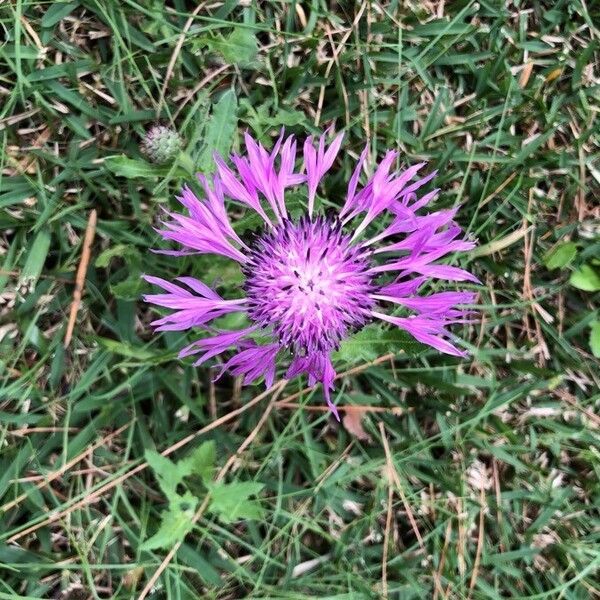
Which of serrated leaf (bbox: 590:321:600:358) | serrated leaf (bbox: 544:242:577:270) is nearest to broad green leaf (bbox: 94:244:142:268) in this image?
serrated leaf (bbox: 544:242:577:270)

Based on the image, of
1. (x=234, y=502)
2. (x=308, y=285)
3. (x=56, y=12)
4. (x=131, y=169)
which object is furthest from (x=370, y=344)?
(x=56, y=12)

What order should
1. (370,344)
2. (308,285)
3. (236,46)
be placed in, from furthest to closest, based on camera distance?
(236,46), (370,344), (308,285)

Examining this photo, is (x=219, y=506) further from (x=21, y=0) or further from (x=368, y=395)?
(x=21, y=0)

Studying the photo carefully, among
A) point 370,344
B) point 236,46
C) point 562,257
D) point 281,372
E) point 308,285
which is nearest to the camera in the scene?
point 308,285

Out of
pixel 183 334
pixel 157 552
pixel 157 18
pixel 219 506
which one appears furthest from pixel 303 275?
pixel 157 552

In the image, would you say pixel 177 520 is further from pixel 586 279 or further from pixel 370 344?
pixel 586 279

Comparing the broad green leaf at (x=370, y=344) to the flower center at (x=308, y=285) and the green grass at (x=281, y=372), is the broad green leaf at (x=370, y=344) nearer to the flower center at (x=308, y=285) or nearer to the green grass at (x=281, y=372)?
the flower center at (x=308, y=285)

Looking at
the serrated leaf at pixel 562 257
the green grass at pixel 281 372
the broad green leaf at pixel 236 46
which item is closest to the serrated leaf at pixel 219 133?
the green grass at pixel 281 372
